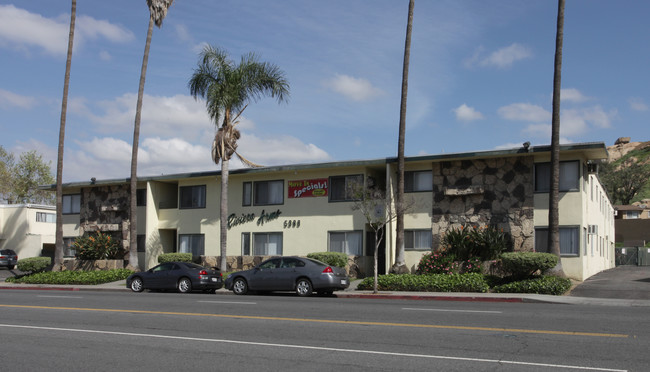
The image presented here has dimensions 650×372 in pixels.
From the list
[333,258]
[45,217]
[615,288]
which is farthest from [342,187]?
[45,217]

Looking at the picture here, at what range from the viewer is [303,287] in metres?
21.5

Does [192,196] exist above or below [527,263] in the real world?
above

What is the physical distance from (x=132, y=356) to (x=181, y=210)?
2599 centimetres

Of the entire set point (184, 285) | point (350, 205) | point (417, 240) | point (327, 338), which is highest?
point (350, 205)

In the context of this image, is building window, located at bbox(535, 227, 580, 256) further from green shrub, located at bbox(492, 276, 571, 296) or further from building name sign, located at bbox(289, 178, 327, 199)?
building name sign, located at bbox(289, 178, 327, 199)

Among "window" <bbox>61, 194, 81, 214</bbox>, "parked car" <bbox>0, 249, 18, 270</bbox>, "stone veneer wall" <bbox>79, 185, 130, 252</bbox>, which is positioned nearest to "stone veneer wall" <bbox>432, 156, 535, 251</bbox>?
"stone veneer wall" <bbox>79, 185, 130, 252</bbox>

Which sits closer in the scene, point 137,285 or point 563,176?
point 563,176

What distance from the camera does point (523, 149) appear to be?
83.4ft

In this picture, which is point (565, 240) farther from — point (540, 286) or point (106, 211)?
point (106, 211)

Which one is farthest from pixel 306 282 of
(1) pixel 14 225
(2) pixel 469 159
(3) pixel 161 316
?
(1) pixel 14 225

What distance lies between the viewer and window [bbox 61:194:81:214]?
39531 millimetres

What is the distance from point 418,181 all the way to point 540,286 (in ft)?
29.2

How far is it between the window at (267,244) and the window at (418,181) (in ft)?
24.0

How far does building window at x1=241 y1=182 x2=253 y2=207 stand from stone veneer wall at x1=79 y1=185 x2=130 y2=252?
8.39 metres
